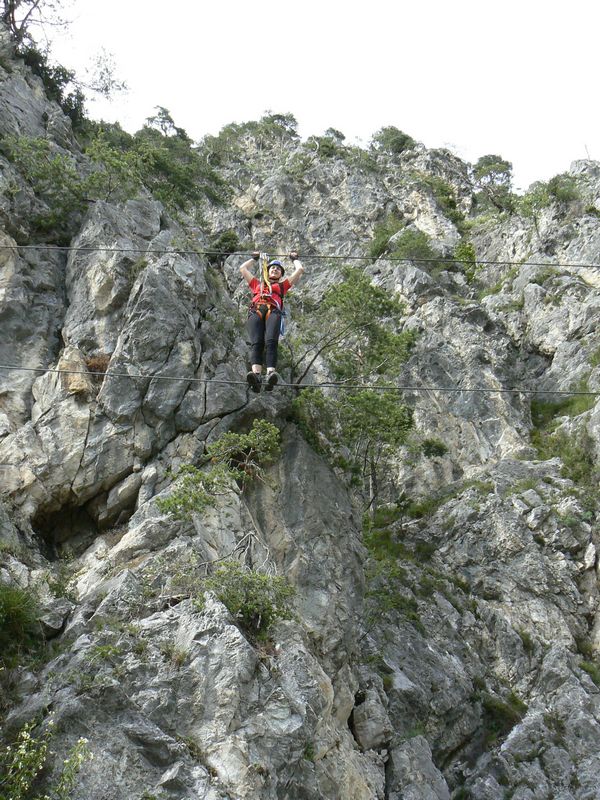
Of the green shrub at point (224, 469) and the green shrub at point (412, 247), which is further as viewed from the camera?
the green shrub at point (412, 247)

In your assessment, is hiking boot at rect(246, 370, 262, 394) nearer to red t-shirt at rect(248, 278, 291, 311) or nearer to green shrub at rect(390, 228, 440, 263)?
red t-shirt at rect(248, 278, 291, 311)

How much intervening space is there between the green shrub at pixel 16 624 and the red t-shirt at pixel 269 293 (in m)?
5.73

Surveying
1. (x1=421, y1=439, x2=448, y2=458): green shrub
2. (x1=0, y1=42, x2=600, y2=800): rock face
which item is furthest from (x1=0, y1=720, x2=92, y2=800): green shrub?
(x1=421, y1=439, x2=448, y2=458): green shrub

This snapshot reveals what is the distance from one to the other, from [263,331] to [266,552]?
3.99 metres

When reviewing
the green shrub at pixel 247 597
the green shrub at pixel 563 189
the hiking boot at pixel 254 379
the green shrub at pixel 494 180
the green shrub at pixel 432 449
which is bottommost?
the green shrub at pixel 247 597

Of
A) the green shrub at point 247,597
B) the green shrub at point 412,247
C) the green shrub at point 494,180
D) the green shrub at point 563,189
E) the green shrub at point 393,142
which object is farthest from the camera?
the green shrub at point 393,142

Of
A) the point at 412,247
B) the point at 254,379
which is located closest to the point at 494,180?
the point at 412,247

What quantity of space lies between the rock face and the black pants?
2.56 meters

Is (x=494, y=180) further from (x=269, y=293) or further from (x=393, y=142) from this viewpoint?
(x=269, y=293)

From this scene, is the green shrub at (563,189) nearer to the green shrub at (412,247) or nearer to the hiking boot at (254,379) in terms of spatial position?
the green shrub at (412,247)

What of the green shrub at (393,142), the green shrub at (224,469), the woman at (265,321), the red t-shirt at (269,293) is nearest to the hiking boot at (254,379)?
the woman at (265,321)

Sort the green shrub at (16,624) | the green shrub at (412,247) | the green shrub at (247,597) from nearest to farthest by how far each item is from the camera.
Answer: the green shrub at (16,624) → the green shrub at (247,597) → the green shrub at (412,247)

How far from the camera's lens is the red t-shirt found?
11.9 m

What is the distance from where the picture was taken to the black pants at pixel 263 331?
38.2 ft
